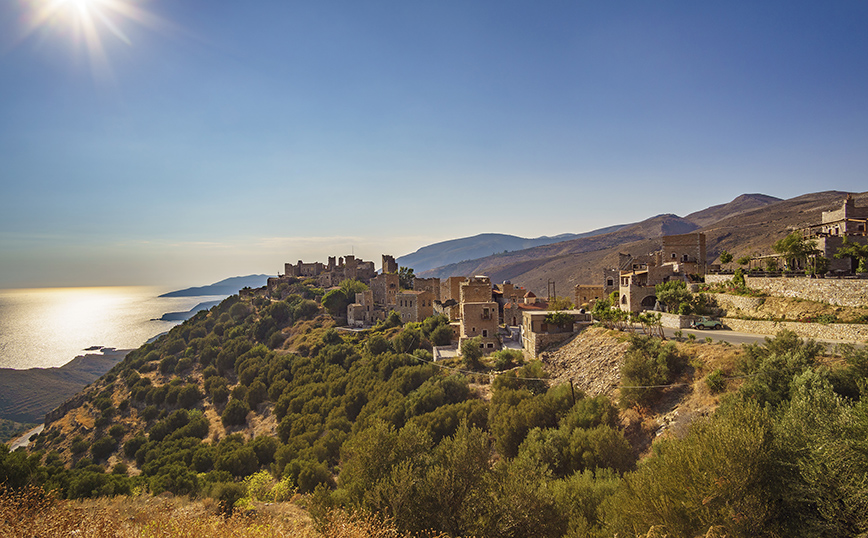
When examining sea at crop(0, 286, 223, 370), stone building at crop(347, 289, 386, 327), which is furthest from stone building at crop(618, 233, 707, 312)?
sea at crop(0, 286, 223, 370)

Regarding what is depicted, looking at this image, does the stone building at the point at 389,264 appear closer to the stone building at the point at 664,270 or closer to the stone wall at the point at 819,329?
Answer: the stone building at the point at 664,270

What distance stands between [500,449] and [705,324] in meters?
13.2

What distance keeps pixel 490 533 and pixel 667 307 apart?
20.5 m

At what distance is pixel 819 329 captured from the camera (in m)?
16.0

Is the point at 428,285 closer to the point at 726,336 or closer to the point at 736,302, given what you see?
the point at 736,302

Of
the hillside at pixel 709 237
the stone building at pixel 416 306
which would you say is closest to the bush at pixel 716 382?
the stone building at pixel 416 306

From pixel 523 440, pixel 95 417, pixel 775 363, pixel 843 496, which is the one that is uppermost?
pixel 775 363

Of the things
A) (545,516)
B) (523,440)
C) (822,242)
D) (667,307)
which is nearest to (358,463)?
(545,516)

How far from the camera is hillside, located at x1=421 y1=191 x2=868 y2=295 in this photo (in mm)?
70750

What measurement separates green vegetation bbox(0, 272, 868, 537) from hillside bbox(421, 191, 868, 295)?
5101 centimetres

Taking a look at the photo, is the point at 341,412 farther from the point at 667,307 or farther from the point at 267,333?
the point at 267,333

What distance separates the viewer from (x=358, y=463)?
12938mm

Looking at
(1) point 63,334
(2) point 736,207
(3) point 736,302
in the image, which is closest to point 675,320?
(3) point 736,302

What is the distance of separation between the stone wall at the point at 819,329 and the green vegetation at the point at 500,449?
3.81 meters
